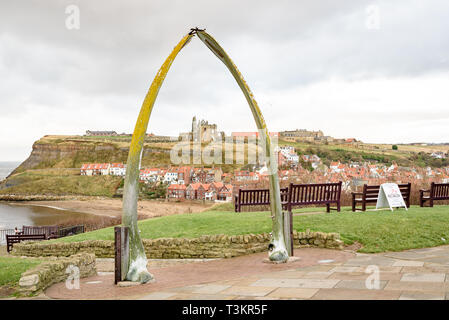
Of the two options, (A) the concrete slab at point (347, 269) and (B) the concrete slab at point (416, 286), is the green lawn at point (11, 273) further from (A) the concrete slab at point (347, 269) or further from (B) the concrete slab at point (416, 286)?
(B) the concrete slab at point (416, 286)

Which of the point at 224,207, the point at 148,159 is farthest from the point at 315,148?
the point at 224,207

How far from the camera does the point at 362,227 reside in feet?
32.9

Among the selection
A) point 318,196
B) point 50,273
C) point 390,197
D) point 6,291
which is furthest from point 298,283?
point 390,197

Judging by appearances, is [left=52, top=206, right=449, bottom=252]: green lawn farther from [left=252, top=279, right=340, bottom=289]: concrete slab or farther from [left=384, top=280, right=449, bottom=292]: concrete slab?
[left=384, top=280, right=449, bottom=292]: concrete slab

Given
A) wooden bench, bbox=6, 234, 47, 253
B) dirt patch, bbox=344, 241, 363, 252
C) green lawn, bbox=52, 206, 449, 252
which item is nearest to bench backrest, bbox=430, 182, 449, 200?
green lawn, bbox=52, 206, 449, 252

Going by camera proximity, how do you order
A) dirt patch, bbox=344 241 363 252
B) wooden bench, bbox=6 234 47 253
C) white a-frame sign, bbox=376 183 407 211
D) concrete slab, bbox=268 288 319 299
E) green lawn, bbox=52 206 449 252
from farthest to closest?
wooden bench, bbox=6 234 47 253 < white a-frame sign, bbox=376 183 407 211 < green lawn, bbox=52 206 449 252 < dirt patch, bbox=344 241 363 252 < concrete slab, bbox=268 288 319 299

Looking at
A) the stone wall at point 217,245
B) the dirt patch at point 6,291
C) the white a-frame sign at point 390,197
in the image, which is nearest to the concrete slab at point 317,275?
the stone wall at point 217,245

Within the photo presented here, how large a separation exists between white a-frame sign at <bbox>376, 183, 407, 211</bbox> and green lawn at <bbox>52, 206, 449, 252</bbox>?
0.53m

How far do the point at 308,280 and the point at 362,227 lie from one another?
188 inches

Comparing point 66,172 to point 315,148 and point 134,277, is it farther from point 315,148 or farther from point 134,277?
point 134,277

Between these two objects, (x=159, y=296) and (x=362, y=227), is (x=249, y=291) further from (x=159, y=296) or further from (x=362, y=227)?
(x=362, y=227)

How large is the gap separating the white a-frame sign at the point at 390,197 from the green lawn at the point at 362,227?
0.53 metres

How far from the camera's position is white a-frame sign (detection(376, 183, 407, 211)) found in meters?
12.8
